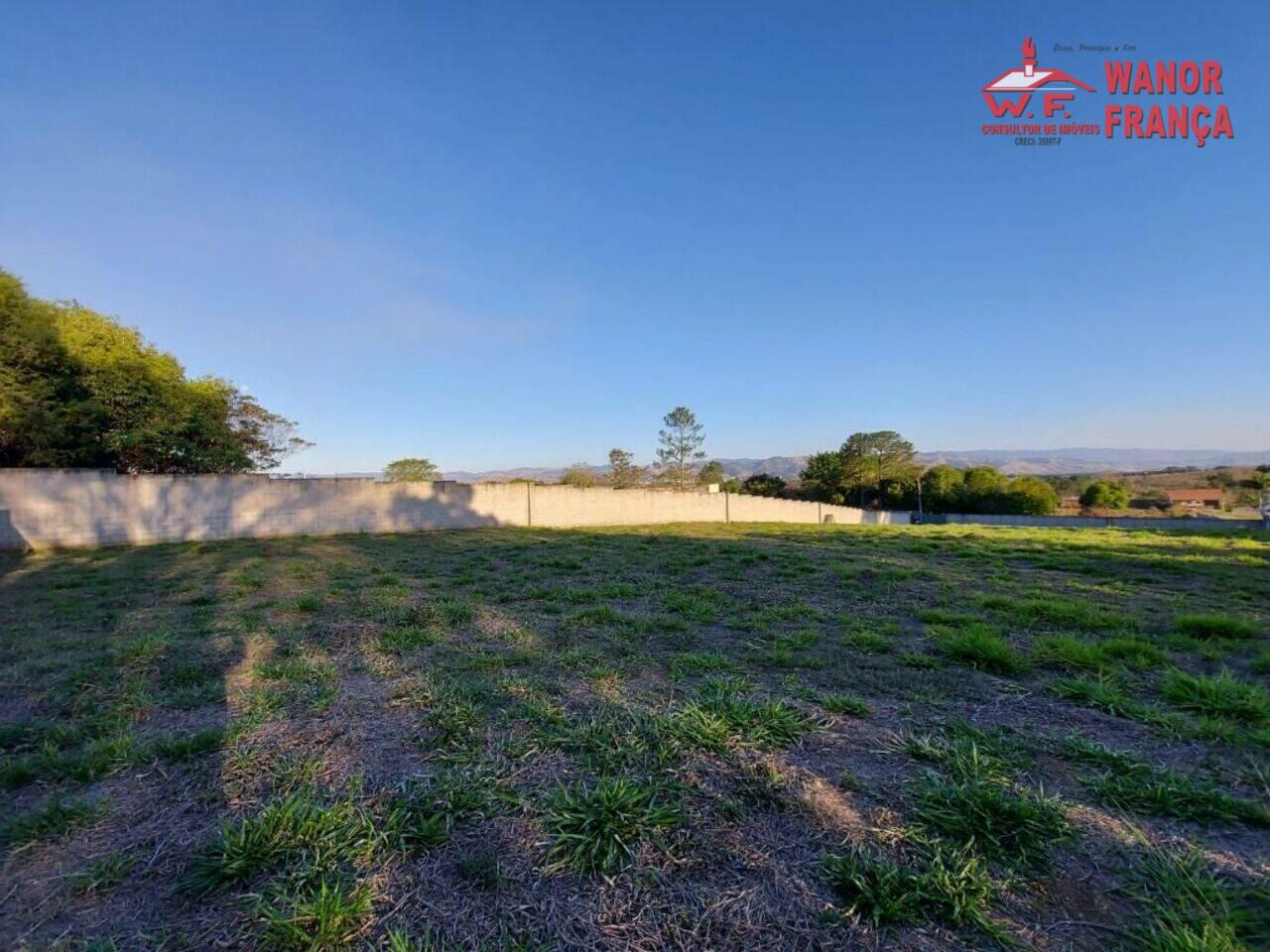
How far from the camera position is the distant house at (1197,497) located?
38.9 meters

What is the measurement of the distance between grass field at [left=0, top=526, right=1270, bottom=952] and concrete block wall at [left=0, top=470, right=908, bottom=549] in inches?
283

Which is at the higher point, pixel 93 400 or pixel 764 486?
pixel 93 400

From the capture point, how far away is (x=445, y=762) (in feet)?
6.61

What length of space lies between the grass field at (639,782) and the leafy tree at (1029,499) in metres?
40.8

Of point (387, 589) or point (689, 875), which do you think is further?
point (387, 589)

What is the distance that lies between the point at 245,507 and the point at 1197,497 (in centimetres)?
6474

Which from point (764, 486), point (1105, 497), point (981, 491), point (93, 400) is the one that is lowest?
point (1105, 497)

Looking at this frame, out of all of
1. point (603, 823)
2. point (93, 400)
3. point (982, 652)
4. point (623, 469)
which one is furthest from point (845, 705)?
point (623, 469)

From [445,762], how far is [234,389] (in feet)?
55.6

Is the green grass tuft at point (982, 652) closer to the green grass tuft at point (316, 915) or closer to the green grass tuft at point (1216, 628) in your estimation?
the green grass tuft at point (1216, 628)

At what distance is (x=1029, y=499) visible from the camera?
36.7 m

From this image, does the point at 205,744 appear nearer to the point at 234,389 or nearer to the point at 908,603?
the point at 908,603

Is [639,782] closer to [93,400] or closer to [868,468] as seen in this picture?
[93,400]

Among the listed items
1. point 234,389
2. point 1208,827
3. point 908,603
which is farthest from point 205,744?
point 234,389
